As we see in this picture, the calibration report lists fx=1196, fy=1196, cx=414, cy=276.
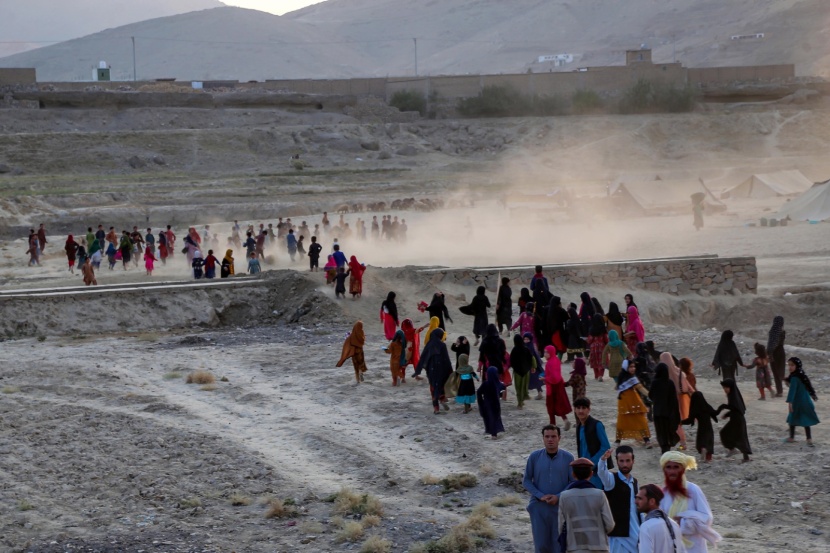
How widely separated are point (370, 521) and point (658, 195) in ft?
114

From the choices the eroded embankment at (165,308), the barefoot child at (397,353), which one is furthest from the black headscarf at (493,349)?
the eroded embankment at (165,308)

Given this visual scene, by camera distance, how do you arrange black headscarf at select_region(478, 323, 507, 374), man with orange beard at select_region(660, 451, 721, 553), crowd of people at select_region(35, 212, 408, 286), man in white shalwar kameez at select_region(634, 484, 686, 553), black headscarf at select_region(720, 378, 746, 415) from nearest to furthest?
man in white shalwar kameez at select_region(634, 484, 686, 553) < man with orange beard at select_region(660, 451, 721, 553) < black headscarf at select_region(720, 378, 746, 415) < black headscarf at select_region(478, 323, 507, 374) < crowd of people at select_region(35, 212, 408, 286)

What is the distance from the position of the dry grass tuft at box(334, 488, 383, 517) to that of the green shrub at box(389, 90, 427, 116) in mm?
63138

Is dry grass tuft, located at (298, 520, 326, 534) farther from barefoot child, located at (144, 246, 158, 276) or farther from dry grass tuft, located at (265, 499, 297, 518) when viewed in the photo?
barefoot child, located at (144, 246, 158, 276)

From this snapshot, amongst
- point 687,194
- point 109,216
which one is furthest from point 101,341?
point 687,194

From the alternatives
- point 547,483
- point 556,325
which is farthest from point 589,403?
point 556,325

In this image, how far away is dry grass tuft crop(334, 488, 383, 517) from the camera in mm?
10125

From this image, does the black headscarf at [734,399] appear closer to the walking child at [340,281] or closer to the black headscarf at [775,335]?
the black headscarf at [775,335]

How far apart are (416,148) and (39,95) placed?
20.2 meters

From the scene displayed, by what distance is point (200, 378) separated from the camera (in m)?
15.8

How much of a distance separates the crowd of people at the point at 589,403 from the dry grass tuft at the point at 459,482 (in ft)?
4.04

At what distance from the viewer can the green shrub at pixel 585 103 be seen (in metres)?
72.6

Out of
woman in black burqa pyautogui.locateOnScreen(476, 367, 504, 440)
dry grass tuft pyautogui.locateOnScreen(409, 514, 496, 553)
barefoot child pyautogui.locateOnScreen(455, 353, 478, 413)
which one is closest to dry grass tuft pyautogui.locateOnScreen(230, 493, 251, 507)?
dry grass tuft pyautogui.locateOnScreen(409, 514, 496, 553)

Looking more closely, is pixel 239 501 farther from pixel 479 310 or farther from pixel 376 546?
pixel 479 310
